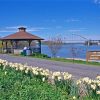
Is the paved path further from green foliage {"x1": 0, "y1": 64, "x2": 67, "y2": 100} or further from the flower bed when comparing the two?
the flower bed

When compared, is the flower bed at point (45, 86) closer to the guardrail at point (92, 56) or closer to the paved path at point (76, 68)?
the paved path at point (76, 68)

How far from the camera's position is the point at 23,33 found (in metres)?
51.3

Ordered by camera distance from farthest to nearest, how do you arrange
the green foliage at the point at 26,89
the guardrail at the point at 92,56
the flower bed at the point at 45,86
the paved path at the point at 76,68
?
1. the guardrail at the point at 92,56
2. the paved path at the point at 76,68
3. the flower bed at the point at 45,86
4. the green foliage at the point at 26,89

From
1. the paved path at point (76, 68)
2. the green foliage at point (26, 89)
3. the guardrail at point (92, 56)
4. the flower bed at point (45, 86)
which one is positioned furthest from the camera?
the guardrail at point (92, 56)

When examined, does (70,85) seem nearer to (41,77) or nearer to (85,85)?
(85,85)

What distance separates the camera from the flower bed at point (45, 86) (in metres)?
7.55

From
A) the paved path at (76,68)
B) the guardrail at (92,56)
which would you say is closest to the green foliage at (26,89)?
the paved path at (76,68)

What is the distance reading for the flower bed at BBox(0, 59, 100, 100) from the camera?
24.8 ft

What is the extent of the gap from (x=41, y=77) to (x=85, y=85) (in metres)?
2.24

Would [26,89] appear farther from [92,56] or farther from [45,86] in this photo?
[92,56]

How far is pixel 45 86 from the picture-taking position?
9.20 m

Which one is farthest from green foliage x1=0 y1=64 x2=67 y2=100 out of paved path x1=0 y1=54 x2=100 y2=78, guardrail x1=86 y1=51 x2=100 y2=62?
guardrail x1=86 y1=51 x2=100 y2=62

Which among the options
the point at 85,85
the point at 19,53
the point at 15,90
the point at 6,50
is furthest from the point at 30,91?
the point at 6,50

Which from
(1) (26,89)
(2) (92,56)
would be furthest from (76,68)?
(1) (26,89)
